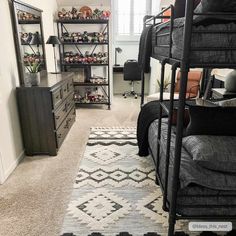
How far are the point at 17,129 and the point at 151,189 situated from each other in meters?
1.60

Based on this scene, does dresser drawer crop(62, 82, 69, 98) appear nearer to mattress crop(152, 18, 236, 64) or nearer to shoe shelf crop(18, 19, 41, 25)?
shoe shelf crop(18, 19, 41, 25)

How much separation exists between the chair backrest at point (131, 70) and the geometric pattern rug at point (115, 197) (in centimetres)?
256

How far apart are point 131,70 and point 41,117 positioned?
2.96 metres

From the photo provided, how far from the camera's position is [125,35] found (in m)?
5.74

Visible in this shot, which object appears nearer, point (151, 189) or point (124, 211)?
point (124, 211)

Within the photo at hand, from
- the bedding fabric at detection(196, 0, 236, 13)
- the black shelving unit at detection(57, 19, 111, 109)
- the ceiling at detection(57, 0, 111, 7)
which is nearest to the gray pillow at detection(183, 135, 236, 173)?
the bedding fabric at detection(196, 0, 236, 13)

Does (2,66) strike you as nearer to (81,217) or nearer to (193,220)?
(81,217)

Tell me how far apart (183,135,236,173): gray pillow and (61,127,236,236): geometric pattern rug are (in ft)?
1.96

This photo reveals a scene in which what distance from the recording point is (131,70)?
5.16 m

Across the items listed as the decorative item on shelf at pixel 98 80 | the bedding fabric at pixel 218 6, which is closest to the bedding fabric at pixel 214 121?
the bedding fabric at pixel 218 6

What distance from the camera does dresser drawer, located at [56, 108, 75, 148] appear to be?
290 cm

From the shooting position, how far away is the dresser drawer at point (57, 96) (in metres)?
2.70

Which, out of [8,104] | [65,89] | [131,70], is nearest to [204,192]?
[8,104]

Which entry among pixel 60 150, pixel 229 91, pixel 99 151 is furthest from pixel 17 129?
pixel 229 91
